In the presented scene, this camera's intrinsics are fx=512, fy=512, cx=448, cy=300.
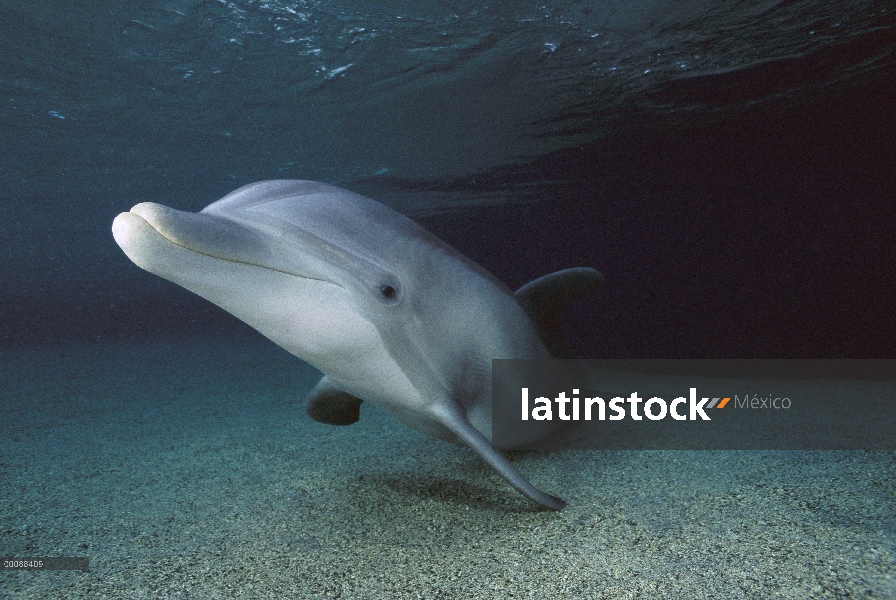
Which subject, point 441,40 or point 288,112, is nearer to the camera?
point 441,40

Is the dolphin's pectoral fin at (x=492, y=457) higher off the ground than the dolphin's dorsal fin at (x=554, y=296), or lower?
lower

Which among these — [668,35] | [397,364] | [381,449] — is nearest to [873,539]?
[397,364]

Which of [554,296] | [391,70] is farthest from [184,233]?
[391,70]

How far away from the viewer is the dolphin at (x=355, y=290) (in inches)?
85.0

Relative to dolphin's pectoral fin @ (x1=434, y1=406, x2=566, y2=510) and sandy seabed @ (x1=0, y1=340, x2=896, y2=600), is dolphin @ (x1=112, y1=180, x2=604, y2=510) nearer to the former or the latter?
dolphin's pectoral fin @ (x1=434, y1=406, x2=566, y2=510)

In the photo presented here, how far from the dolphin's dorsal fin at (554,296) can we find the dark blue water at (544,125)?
20.8 feet

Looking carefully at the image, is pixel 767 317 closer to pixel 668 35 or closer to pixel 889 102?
pixel 889 102

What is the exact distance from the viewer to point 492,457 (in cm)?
282

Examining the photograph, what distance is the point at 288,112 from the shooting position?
1460cm

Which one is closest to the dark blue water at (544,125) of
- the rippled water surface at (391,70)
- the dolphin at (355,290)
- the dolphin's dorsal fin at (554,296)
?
the rippled water surface at (391,70)

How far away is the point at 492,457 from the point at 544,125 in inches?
523

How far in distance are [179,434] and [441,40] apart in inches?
346

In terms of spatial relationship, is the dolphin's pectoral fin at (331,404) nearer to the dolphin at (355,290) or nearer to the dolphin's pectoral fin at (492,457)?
the dolphin at (355,290)

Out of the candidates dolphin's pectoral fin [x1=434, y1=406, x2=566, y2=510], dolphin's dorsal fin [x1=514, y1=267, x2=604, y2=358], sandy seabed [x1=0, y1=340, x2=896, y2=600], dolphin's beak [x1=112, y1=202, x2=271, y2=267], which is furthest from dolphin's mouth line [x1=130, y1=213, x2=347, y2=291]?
dolphin's dorsal fin [x1=514, y1=267, x2=604, y2=358]
